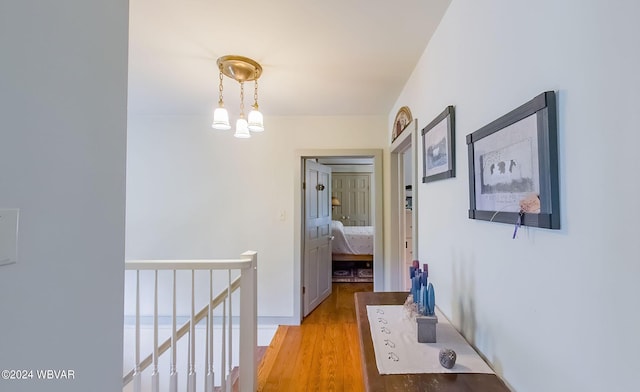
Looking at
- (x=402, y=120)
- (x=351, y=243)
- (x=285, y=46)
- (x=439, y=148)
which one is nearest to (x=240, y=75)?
(x=285, y=46)

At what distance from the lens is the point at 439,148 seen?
1576 millimetres

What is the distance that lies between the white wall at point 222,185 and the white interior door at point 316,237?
232 mm

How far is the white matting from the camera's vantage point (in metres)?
1.00

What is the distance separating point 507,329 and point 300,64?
6.45 feet

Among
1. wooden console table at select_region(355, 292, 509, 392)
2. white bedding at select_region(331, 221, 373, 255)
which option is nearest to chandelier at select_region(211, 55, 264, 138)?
wooden console table at select_region(355, 292, 509, 392)

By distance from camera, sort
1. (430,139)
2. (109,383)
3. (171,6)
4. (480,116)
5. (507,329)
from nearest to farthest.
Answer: (109,383), (507,329), (480,116), (171,6), (430,139)

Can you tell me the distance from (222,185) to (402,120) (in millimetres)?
2116

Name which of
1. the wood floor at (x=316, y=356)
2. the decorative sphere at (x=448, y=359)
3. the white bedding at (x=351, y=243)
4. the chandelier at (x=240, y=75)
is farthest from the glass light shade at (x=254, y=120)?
the white bedding at (x=351, y=243)

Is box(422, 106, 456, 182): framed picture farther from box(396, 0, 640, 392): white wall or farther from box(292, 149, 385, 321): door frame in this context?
box(292, 149, 385, 321): door frame

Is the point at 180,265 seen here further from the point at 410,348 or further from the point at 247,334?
the point at 410,348

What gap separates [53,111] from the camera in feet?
2.26

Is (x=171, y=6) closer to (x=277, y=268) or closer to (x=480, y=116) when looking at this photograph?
(x=480, y=116)

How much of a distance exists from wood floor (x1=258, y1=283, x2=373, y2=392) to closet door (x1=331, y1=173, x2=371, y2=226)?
12.8 feet

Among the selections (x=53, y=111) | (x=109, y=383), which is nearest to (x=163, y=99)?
(x=53, y=111)
